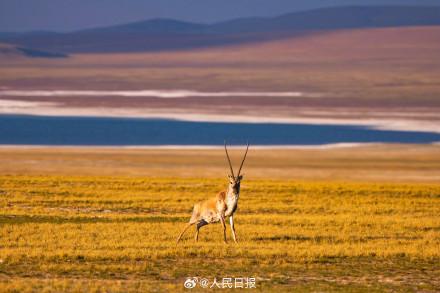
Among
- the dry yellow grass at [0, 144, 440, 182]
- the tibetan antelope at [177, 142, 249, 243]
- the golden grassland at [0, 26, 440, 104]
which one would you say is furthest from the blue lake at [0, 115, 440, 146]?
the tibetan antelope at [177, 142, 249, 243]

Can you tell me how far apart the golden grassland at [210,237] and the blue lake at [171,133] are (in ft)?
81.6

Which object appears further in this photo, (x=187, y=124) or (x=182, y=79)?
(x=182, y=79)

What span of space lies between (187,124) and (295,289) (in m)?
58.5

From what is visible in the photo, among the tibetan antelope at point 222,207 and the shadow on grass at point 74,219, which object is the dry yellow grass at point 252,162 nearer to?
the shadow on grass at point 74,219

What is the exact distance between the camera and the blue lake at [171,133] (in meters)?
61.8

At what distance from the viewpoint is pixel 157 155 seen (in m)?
53.5

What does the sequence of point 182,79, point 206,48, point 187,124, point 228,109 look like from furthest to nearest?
point 206,48 < point 182,79 < point 228,109 < point 187,124

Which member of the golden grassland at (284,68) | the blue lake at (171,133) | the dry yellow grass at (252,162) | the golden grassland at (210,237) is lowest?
the golden grassland at (210,237)

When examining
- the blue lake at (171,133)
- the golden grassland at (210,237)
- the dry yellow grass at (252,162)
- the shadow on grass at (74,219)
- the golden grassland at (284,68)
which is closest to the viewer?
the golden grassland at (210,237)

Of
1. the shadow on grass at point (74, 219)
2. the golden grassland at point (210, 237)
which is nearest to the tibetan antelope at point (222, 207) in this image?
the golden grassland at point (210, 237)

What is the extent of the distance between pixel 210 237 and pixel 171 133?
1864 inches

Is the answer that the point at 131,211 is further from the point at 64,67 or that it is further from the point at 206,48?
the point at 206,48

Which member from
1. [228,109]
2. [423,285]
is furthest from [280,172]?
[228,109]

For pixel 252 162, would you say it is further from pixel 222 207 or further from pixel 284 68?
pixel 284 68
